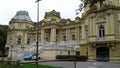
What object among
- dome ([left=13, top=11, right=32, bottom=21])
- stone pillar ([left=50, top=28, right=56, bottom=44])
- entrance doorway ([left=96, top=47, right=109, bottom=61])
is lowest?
entrance doorway ([left=96, top=47, right=109, bottom=61])

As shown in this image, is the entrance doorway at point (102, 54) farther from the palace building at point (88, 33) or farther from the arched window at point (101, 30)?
the arched window at point (101, 30)

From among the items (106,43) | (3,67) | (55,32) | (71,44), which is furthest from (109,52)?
(3,67)

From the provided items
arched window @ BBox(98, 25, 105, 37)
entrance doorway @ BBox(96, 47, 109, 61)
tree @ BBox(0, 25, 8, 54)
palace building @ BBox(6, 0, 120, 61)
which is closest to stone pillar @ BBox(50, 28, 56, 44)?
palace building @ BBox(6, 0, 120, 61)

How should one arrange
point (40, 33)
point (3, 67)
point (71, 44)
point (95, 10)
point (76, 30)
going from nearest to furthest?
point (3, 67), point (95, 10), point (71, 44), point (76, 30), point (40, 33)

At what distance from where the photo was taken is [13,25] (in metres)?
66.5

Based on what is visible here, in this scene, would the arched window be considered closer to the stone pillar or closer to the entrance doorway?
the entrance doorway

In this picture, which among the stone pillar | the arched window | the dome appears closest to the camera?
the arched window

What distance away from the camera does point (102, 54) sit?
37469 mm

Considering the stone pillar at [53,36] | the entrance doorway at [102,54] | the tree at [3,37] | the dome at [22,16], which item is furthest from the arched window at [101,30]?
the tree at [3,37]

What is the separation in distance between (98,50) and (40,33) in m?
27.1

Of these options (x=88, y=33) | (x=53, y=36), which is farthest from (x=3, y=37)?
(x=88, y=33)

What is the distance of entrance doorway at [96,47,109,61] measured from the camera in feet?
119

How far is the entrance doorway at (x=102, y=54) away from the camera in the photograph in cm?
3634

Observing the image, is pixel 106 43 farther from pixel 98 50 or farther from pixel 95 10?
pixel 95 10
